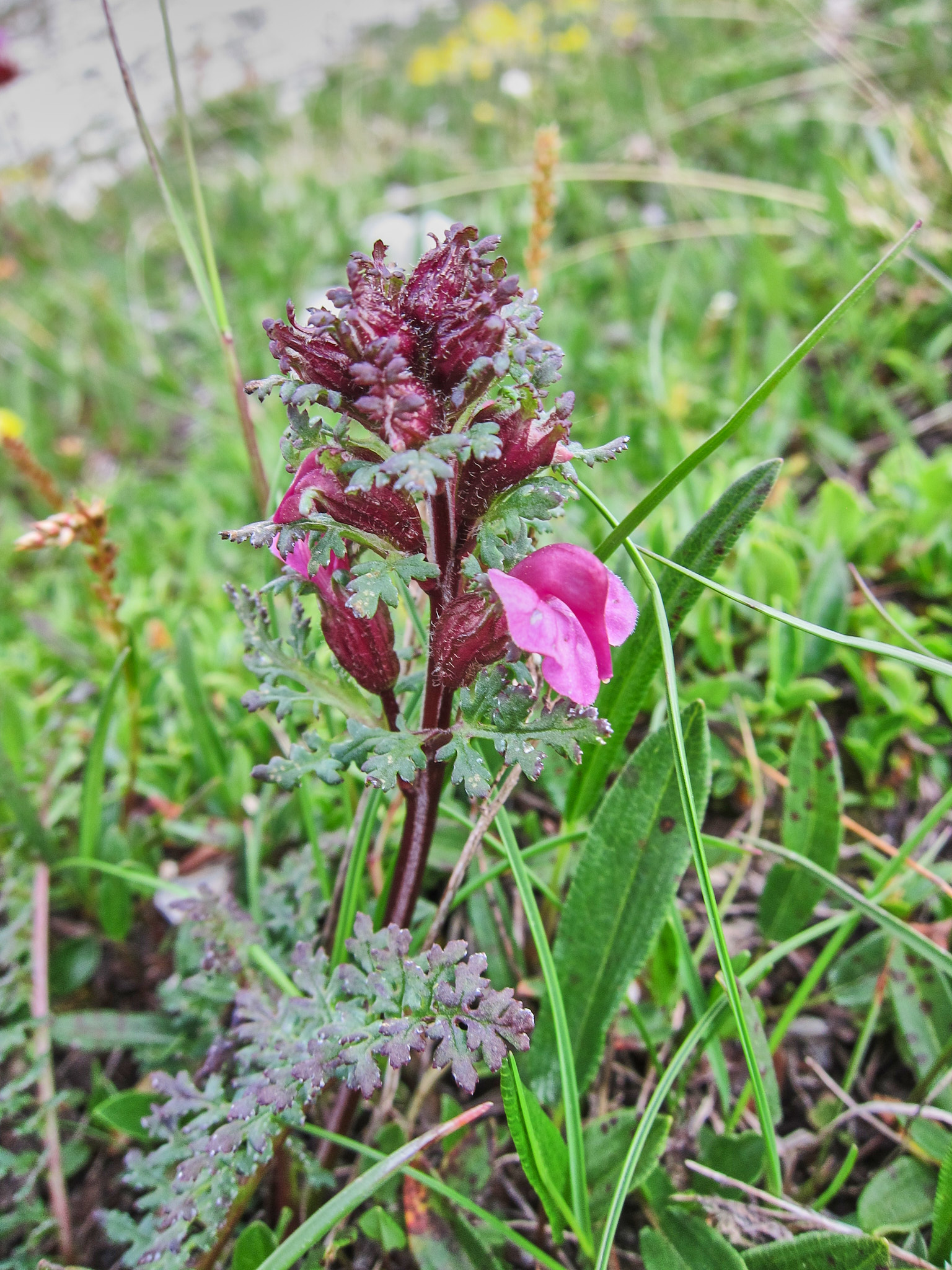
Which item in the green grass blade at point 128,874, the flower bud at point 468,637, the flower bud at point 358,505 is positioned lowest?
the green grass blade at point 128,874

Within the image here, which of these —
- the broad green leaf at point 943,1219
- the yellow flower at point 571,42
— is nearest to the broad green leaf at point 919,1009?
the broad green leaf at point 943,1219

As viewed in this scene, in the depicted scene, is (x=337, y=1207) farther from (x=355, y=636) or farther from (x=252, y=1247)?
(x=355, y=636)

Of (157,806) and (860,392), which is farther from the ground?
(860,392)

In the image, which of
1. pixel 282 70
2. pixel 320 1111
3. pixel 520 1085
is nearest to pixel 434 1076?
pixel 320 1111

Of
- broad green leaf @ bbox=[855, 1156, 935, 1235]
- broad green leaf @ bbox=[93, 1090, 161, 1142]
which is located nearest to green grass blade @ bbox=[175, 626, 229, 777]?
broad green leaf @ bbox=[93, 1090, 161, 1142]

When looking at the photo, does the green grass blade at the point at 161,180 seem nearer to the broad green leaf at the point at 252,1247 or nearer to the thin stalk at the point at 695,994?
the thin stalk at the point at 695,994

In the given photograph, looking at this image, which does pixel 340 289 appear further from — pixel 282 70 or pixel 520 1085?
pixel 282 70

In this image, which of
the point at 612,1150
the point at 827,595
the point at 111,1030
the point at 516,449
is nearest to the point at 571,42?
the point at 827,595
